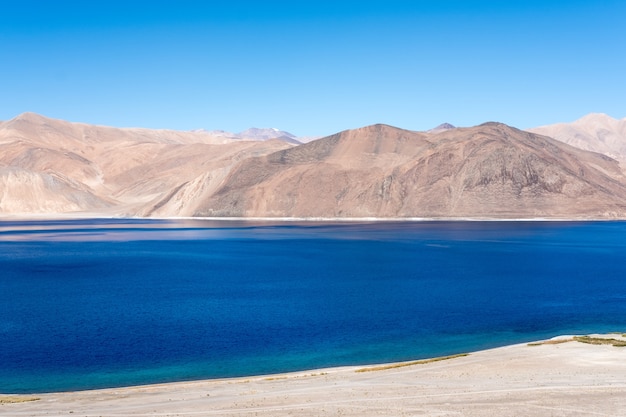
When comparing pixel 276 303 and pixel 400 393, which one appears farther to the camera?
pixel 276 303

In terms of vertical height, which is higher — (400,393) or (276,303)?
(400,393)

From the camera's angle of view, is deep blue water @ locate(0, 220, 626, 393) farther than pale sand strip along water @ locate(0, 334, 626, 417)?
Yes

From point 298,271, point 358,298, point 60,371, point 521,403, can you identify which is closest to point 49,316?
point 60,371

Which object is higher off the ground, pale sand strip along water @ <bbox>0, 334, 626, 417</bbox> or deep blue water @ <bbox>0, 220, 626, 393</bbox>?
pale sand strip along water @ <bbox>0, 334, 626, 417</bbox>

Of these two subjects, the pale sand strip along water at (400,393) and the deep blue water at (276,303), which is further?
the deep blue water at (276,303)
